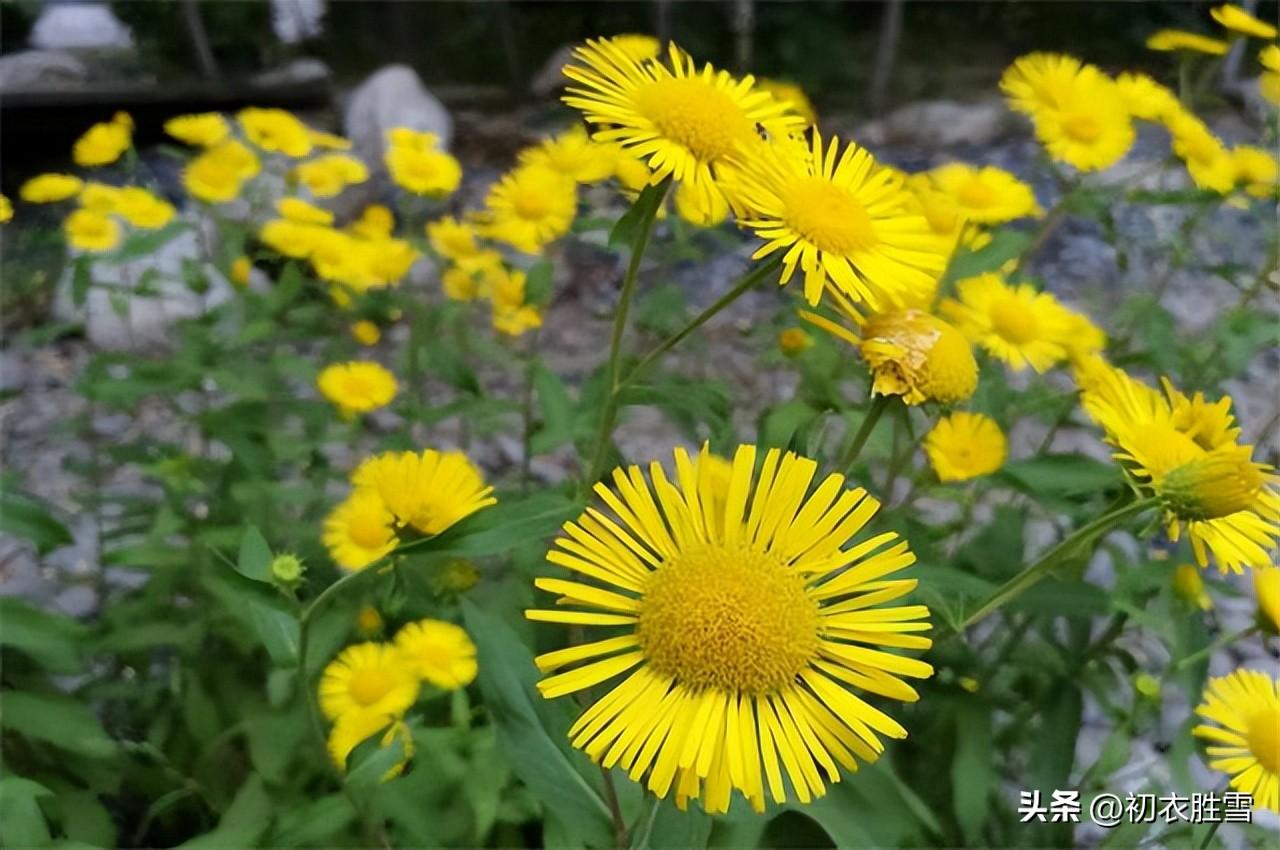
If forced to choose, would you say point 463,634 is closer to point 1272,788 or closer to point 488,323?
point 1272,788

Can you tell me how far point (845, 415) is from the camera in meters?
0.93

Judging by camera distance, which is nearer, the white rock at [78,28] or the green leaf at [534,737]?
the green leaf at [534,737]

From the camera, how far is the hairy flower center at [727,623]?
55cm

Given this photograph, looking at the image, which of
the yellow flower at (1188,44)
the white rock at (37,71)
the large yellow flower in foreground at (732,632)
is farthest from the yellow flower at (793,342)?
the white rock at (37,71)

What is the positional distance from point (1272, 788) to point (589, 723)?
1.72 feet

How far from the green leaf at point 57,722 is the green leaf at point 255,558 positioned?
0.37 meters

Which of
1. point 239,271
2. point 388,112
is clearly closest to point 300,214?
point 239,271

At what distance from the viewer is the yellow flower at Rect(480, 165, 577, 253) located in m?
1.12

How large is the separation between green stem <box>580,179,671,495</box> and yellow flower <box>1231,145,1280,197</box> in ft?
2.50

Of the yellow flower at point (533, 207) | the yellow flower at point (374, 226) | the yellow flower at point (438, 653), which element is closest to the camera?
the yellow flower at point (438, 653)

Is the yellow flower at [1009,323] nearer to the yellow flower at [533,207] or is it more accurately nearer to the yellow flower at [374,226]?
the yellow flower at [533,207]

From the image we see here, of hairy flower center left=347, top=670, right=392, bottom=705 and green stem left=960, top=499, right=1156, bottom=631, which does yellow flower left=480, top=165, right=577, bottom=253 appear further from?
green stem left=960, top=499, right=1156, bottom=631

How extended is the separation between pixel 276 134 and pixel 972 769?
3.46ft

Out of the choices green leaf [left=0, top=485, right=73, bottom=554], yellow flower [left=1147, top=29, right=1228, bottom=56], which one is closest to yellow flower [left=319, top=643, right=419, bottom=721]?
green leaf [left=0, top=485, right=73, bottom=554]
